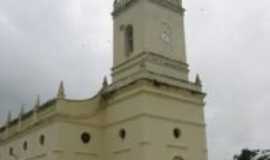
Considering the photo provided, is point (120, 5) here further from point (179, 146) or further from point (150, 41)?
point (179, 146)

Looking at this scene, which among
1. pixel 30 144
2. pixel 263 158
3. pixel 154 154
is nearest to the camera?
pixel 154 154

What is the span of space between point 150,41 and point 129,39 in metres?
2.51

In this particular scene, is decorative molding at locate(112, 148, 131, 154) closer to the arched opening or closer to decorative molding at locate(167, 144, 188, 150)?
decorative molding at locate(167, 144, 188, 150)

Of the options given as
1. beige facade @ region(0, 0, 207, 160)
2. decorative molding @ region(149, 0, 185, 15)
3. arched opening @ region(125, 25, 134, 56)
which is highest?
decorative molding @ region(149, 0, 185, 15)

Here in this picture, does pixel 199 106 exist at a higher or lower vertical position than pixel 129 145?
higher

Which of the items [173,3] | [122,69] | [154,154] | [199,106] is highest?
[173,3]

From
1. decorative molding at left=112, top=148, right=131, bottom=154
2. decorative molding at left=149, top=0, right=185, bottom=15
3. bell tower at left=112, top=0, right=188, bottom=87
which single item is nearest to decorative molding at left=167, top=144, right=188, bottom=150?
decorative molding at left=112, top=148, right=131, bottom=154

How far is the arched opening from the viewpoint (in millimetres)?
31812

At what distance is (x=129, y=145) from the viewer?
2820 cm

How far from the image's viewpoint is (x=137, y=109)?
92.4 feet

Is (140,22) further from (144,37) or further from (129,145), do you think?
(129,145)

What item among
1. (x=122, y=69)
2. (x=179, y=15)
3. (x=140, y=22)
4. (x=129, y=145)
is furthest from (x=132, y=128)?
(x=179, y=15)

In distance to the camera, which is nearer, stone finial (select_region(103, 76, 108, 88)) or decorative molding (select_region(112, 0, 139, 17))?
stone finial (select_region(103, 76, 108, 88))

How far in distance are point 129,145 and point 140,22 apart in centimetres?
858
